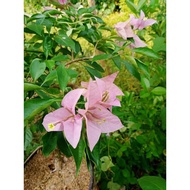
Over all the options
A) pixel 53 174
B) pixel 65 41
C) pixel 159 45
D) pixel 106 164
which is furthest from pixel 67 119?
pixel 53 174

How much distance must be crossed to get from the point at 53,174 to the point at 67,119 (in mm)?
923

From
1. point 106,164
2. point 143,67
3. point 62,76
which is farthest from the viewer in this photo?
point 106,164

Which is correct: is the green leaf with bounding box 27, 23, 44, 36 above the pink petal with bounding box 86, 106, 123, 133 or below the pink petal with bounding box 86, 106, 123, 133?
above

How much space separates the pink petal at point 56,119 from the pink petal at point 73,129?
12 millimetres

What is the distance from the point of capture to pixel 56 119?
1.69 ft

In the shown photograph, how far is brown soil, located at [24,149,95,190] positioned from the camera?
4.40 ft

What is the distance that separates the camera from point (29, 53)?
2.85 feet

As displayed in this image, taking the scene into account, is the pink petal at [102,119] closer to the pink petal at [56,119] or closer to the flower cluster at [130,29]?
the pink petal at [56,119]

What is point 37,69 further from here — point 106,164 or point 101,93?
point 106,164

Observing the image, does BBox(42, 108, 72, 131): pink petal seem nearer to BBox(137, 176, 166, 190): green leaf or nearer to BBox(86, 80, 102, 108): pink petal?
BBox(86, 80, 102, 108): pink petal

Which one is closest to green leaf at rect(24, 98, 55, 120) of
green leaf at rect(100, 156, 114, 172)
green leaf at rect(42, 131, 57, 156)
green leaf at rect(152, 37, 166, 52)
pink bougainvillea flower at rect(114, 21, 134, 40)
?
green leaf at rect(42, 131, 57, 156)
